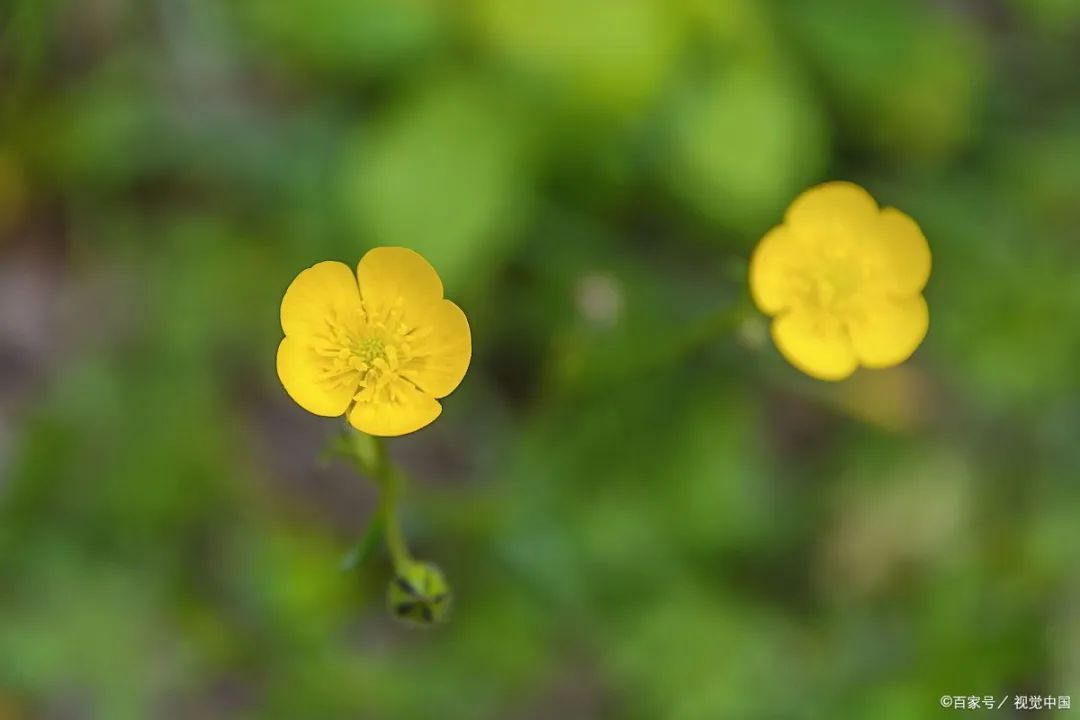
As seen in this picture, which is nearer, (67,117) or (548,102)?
(548,102)

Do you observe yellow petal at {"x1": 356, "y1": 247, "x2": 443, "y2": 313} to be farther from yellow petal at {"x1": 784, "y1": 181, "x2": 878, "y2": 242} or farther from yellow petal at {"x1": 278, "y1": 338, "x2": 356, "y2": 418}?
yellow petal at {"x1": 784, "y1": 181, "x2": 878, "y2": 242}

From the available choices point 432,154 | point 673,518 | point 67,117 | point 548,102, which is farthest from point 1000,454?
point 67,117

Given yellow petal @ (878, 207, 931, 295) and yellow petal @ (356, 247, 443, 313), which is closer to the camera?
yellow petal @ (356, 247, 443, 313)

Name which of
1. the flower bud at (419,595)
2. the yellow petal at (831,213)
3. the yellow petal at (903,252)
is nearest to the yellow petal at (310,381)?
the flower bud at (419,595)

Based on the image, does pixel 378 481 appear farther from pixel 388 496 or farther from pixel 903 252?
pixel 903 252

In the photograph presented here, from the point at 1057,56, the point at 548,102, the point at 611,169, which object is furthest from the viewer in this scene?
the point at 1057,56

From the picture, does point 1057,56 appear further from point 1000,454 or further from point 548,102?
point 548,102

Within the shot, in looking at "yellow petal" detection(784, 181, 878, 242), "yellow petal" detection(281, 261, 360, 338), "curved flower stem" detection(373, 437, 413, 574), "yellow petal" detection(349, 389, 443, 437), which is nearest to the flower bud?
"curved flower stem" detection(373, 437, 413, 574)
